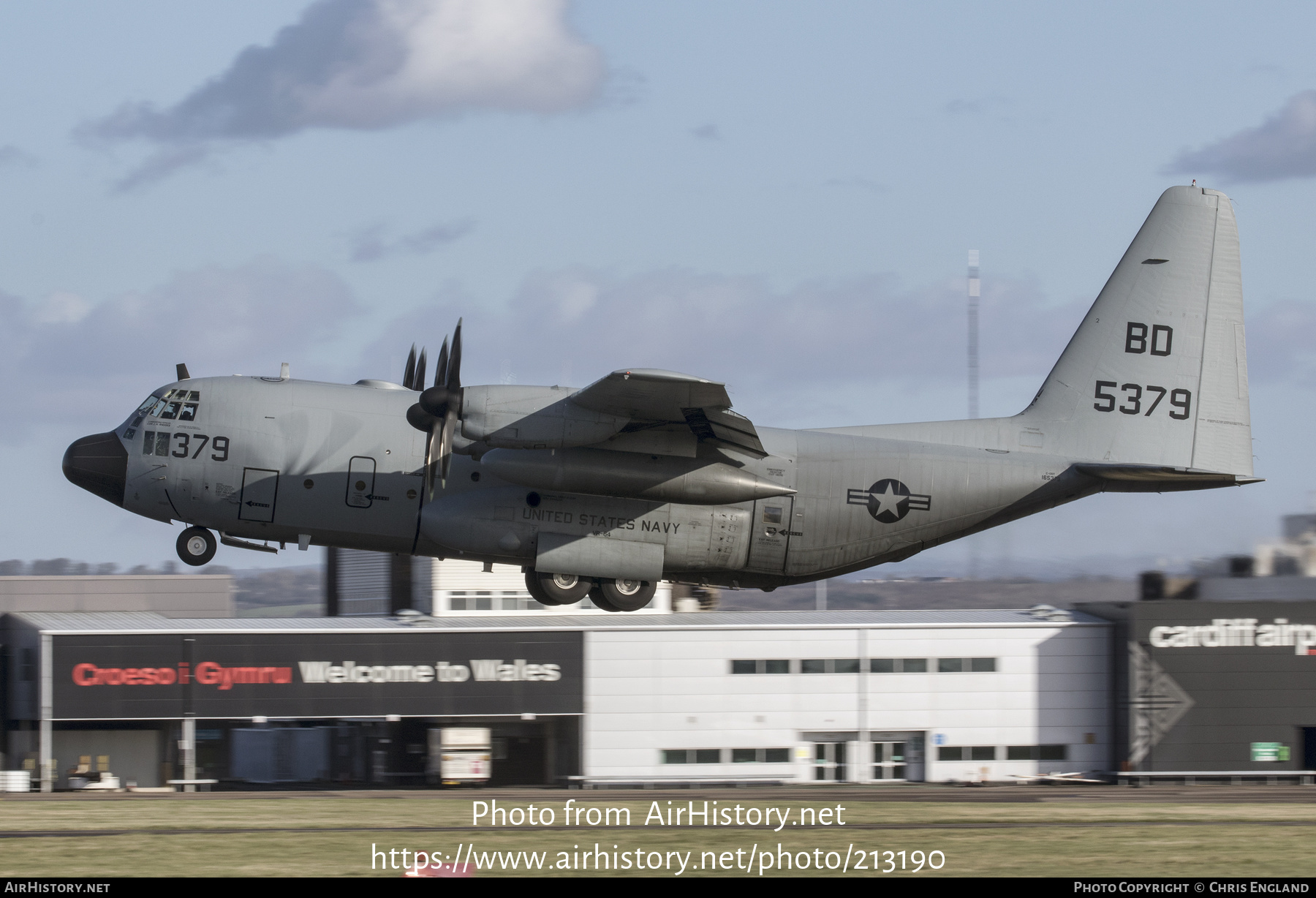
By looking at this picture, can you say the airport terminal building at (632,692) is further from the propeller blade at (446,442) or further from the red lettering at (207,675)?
the propeller blade at (446,442)

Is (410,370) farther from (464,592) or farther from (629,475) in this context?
(464,592)

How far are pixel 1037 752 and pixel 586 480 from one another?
35720mm

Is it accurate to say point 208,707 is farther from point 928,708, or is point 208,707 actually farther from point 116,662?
point 928,708

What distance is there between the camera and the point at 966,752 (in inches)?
2105

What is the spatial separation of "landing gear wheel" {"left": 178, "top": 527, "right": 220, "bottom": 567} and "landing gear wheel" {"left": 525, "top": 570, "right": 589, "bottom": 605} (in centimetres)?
516

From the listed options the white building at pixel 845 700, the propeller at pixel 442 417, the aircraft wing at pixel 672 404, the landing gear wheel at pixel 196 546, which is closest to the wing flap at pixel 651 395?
the aircraft wing at pixel 672 404

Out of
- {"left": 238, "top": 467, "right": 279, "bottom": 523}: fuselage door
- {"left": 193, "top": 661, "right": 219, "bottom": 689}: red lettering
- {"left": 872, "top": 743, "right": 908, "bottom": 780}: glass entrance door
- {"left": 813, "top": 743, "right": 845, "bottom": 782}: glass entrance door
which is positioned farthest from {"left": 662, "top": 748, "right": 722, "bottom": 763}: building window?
{"left": 238, "top": 467, "right": 279, "bottom": 523}: fuselage door

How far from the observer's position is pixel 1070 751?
53.6m

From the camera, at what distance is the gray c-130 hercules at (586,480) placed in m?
22.7

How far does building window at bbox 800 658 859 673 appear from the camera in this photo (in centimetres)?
5275

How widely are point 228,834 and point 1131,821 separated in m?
21.3

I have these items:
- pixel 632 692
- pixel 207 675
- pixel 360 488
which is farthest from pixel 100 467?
pixel 632 692

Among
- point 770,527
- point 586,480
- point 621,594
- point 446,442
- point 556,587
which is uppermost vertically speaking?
point 446,442

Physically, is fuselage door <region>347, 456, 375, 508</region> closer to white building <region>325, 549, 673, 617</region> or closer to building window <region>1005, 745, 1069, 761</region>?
white building <region>325, 549, 673, 617</region>
